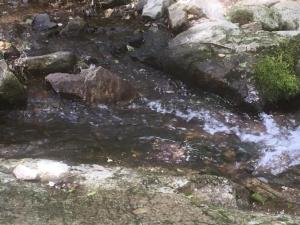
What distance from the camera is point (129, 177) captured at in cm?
488

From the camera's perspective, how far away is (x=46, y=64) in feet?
25.1

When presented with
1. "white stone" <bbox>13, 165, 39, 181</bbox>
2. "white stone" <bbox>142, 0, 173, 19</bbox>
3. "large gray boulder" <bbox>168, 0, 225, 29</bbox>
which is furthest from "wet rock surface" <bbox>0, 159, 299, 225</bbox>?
"white stone" <bbox>142, 0, 173, 19</bbox>

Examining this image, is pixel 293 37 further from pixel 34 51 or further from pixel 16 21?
pixel 16 21

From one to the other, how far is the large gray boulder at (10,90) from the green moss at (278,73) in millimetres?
3618

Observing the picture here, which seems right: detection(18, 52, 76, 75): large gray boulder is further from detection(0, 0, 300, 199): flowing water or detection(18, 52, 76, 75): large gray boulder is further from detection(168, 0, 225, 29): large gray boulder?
detection(168, 0, 225, 29): large gray boulder

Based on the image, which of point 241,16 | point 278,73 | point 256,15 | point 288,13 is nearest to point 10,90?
point 278,73

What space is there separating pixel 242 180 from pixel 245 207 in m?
0.84

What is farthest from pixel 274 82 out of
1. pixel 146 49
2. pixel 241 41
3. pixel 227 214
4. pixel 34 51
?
pixel 34 51

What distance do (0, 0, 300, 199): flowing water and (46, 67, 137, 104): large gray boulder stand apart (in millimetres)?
140

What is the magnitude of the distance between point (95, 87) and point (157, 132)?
1.33 meters

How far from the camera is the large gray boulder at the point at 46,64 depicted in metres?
7.62

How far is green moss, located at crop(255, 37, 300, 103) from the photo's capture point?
22.7 feet

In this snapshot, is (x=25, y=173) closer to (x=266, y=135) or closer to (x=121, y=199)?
(x=121, y=199)

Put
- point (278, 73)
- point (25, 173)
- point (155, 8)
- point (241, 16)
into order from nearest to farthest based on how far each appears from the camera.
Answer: point (25, 173) → point (278, 73) → point (241, 16) → point (155, 8)
